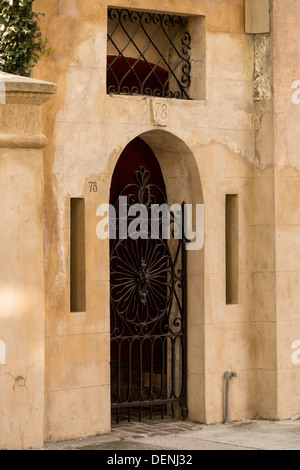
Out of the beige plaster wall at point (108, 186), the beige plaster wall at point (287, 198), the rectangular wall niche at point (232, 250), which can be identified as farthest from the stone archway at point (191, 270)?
the beige plaster wall at point (287, 198)

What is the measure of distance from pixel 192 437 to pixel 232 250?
2.50m

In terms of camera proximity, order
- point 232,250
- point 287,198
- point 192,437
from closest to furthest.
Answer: point 192,437, point 287,198, point 232,250

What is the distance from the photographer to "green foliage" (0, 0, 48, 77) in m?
11.4

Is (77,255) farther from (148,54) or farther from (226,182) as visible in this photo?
(148,54)

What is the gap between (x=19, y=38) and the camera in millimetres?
11469

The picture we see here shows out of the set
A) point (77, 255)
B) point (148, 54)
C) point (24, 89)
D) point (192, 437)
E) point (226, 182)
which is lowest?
point (192, 437)

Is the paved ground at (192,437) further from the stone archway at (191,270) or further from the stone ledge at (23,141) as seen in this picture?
the stone ledge at (23,141)

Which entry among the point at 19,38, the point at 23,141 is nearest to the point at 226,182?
the point at 23,141

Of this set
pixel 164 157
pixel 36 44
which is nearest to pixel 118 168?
pixel 164 157

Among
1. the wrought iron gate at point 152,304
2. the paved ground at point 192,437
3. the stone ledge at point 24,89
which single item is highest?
the stone ledge at point 24,89

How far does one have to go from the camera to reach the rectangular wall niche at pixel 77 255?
11.9m

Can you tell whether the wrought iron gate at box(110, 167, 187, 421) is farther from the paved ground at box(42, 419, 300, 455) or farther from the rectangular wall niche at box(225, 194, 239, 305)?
the rectangular wall niche at box(225, 194, 239, 305)

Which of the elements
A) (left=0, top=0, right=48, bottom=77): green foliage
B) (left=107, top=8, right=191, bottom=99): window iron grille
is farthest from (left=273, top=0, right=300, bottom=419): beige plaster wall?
(left=0, top=0, right=48, bottom=77): green foliage
